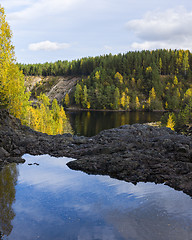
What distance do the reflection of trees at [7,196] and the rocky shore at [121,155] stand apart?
1399 millimetres

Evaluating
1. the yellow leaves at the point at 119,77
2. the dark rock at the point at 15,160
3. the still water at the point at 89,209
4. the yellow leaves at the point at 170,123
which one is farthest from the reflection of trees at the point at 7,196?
the yellow leaves at the point at 119,77

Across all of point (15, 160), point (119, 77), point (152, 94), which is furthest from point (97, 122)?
point (119, 77)

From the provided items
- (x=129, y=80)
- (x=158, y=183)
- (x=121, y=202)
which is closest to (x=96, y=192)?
(x=121, y=202)

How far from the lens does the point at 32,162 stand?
18266 millimetres

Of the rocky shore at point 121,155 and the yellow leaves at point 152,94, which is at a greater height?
the yellow leaves at point 152,94

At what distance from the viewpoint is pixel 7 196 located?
11.8 meters

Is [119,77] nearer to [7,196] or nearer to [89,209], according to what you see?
[7,196]

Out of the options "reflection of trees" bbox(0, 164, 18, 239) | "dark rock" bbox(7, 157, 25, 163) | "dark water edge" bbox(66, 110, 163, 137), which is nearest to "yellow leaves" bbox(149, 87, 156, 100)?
"dark water edge" bbox(66, 110, 163, 137)

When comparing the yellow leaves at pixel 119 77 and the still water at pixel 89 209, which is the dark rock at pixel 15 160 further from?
the yellow leaves at pixel 119 77

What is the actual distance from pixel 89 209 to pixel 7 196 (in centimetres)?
457

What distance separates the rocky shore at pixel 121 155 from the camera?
14414mm

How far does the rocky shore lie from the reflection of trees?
140 centimetres

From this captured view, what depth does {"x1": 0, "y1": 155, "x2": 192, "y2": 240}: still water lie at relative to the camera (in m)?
8.78

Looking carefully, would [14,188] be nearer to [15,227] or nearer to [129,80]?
[15,227]
